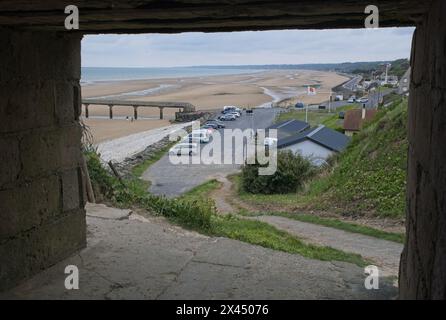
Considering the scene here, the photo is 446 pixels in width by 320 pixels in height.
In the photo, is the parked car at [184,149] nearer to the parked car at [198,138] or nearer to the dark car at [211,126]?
the parked car at [198,138]

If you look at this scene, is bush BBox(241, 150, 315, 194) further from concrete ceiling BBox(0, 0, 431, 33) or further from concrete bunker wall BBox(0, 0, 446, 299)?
concrete ceiling BBox(0, 0, 431, 33)

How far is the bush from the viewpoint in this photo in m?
20.3

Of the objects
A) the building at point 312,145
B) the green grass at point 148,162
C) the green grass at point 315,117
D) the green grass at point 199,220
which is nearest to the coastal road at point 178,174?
the green grass at point 148,162

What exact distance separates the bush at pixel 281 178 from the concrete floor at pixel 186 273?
13705mm

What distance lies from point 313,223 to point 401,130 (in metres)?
5.80

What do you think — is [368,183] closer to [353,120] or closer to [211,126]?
[353,120]

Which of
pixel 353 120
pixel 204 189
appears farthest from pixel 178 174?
pixel 353 120

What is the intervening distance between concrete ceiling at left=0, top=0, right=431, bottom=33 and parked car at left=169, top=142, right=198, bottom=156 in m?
25.7

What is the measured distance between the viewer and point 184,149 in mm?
31344

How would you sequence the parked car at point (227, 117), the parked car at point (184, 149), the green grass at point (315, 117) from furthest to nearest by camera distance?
the parked car at point (227, 117), the green grass at point (315, 117), the parked car at point (184, 149)

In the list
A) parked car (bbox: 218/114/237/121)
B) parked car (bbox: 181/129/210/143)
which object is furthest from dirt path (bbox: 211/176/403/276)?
parked car (bbox: 218/114/237/121)

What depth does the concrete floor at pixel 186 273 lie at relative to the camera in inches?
182

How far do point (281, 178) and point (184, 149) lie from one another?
12026mm
